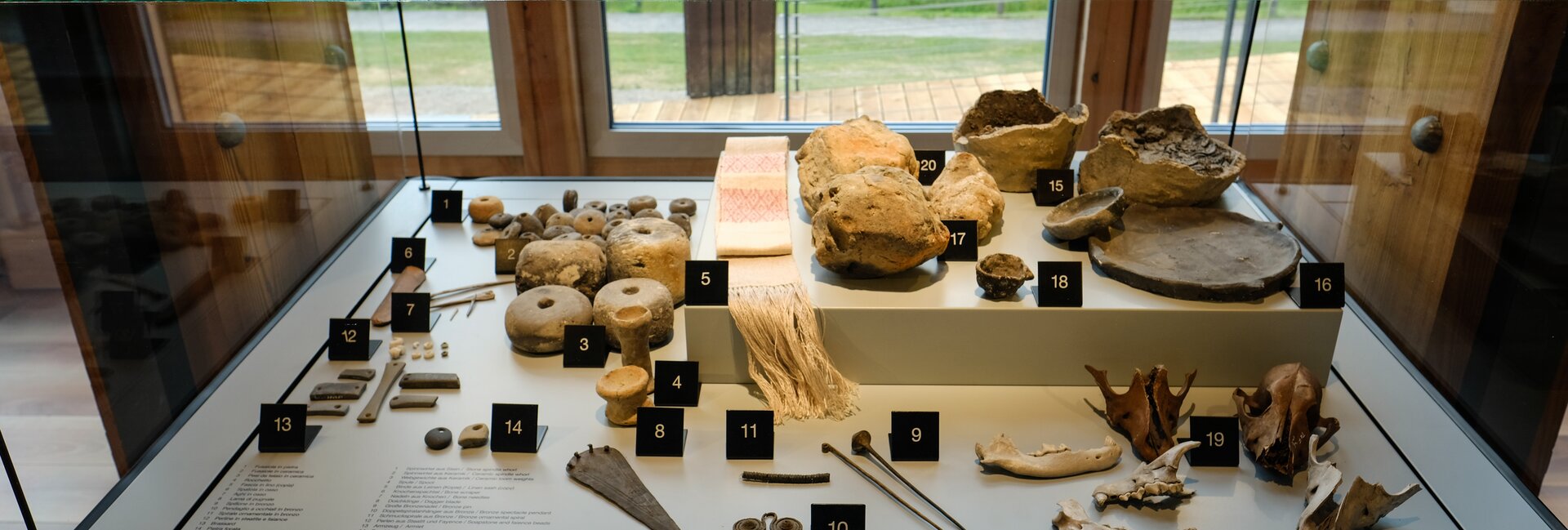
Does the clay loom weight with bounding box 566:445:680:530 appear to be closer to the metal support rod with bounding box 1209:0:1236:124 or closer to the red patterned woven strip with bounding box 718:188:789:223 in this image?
the red patterned woven strip with bounding box 718:188:789:223

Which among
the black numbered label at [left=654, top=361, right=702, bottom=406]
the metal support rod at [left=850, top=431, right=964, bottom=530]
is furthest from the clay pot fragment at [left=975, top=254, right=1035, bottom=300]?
the black numbered label at [left=654, top=361, right=702, bottom=406]

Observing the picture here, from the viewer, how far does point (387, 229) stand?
3.32 m

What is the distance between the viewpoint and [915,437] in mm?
2154

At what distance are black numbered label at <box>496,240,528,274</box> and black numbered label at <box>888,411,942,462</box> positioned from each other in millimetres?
1328

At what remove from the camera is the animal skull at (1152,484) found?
2002mm

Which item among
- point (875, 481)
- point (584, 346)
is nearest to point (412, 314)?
point (584, 346)

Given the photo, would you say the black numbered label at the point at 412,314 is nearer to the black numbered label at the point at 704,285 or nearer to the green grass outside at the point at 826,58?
the black numbered label at the point at 704,285

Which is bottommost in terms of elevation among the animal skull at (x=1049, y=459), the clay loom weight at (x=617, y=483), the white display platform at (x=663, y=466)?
the white display platform at (x=663, y=466)

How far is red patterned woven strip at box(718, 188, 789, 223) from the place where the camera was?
276 cm

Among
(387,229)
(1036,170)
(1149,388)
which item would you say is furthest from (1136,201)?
(387,229)

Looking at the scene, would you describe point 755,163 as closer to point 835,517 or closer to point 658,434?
point 658,434

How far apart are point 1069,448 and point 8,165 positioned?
198 cm

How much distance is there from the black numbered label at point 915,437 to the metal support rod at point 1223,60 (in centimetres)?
203

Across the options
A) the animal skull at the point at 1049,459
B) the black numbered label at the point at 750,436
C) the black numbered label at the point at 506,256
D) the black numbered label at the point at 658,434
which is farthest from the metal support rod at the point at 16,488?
the animal skull at the point at 1049,459
